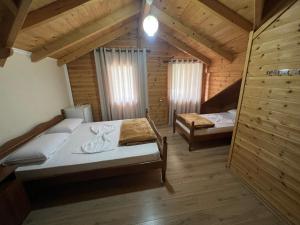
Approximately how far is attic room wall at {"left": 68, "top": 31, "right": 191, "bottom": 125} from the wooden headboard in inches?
53.4

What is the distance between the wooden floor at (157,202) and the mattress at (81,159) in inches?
16.6

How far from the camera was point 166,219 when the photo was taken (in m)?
1.60

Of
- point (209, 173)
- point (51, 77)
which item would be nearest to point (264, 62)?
point (209, 173)

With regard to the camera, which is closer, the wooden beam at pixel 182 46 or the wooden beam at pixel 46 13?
the wooden beam at pixel 46 13

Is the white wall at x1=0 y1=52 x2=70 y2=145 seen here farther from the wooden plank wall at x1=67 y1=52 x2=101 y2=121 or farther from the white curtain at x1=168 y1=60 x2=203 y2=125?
the white curtain at x1=168 y1=60 x2=203 y2=125

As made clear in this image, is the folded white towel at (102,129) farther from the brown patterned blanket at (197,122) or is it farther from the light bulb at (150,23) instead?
the light bulb at (150,23)

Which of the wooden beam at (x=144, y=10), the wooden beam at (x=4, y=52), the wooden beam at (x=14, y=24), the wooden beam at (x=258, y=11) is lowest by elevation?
the wooden beam at (x=4, y=52)

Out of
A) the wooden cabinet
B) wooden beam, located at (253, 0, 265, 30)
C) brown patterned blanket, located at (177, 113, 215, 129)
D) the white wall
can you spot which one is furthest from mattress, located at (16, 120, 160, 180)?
wooden beam, located at (253, 0, 265, 30)

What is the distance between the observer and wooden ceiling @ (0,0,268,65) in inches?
69.2

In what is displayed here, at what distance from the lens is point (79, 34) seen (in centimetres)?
256

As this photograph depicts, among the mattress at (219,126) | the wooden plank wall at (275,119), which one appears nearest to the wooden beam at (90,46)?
the mattress at (219,126)

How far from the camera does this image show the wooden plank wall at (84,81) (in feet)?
12.3

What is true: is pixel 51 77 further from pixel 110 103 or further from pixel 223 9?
Result: pixel 223 9

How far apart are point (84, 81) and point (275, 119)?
4.07 metres
